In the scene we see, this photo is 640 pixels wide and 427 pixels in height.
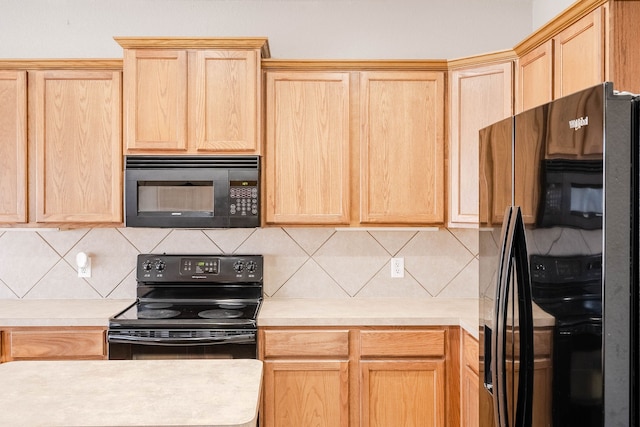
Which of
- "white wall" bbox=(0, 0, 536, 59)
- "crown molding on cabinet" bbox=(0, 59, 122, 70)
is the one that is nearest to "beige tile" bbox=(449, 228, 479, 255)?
"white wall" bbox=(0, 0, 536, 59)

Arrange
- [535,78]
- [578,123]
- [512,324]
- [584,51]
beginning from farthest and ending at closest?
[535,78]
[584,51]
[512,324]
[578,123]

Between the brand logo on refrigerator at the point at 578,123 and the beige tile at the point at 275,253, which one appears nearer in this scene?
the brand logo on refrigerator at the point at 578,123

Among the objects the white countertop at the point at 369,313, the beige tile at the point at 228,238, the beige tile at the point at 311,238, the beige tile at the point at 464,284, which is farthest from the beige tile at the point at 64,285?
the beige tile at the point at 464,284

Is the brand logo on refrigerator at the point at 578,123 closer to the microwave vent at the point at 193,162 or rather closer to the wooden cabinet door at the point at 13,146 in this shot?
the microwave vent at the point at 193,162

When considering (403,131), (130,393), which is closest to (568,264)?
(130,393)

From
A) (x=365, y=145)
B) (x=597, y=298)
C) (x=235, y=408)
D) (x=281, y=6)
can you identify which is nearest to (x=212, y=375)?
(x=235, y=408)

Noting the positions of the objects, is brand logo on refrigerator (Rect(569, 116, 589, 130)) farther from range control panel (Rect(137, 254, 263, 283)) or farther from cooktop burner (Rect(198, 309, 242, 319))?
range control panel (Rect(137, 254, 263, 283))

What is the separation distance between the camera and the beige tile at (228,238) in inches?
122

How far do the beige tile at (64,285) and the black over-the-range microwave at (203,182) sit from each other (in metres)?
0.67

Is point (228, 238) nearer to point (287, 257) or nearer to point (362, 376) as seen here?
point (287, 257)

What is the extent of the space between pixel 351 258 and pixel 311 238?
27 centimetres

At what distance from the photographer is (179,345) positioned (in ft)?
8.11

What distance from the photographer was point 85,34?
3.09 m

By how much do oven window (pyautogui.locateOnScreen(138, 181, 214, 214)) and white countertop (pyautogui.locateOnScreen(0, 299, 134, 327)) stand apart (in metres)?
0.58
